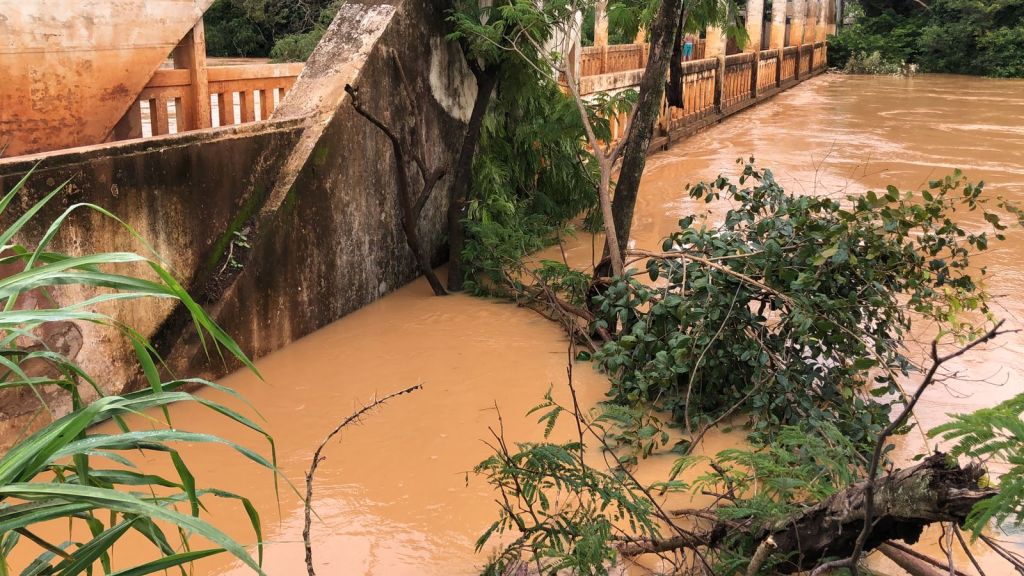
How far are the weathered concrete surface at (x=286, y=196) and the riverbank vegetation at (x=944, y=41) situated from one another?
964 inches

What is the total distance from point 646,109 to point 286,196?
7.13 feet

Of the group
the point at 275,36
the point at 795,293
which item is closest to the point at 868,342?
the point at 795,293

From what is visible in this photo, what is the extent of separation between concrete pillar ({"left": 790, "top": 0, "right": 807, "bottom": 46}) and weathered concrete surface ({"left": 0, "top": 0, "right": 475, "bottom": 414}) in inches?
827

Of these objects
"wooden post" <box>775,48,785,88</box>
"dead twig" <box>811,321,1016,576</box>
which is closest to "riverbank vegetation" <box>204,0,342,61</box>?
"wooden post" <box>775,48,785,88</box>

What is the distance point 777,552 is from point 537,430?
1804 mm

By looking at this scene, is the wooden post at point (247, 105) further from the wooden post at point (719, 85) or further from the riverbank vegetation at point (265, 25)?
the wooden post at point (719, 85)

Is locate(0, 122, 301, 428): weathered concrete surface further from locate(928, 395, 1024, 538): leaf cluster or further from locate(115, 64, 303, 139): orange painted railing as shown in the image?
locate(928, 395, 1024, 538): leaf cluster

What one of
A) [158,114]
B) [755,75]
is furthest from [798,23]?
[158,114]

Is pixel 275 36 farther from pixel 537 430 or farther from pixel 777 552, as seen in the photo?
pixel 777 552

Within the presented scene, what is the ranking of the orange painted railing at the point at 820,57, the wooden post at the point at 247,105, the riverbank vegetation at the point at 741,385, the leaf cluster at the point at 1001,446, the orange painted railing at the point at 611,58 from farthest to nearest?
Answer: the orange painted railing at the point at 820,57 → the orange painted railing at the point at 611,58 → the wooden post at the point at 247,105 → the riverbank vegetation at the point at 741,385 → the leaf cluster at the point at 1001,446

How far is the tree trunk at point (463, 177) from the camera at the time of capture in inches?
273

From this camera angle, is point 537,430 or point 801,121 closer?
point 537,430

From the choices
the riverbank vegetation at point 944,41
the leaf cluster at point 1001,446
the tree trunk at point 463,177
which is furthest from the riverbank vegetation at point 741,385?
the riverbank vegetation at point 944,41

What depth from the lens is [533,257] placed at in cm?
770
